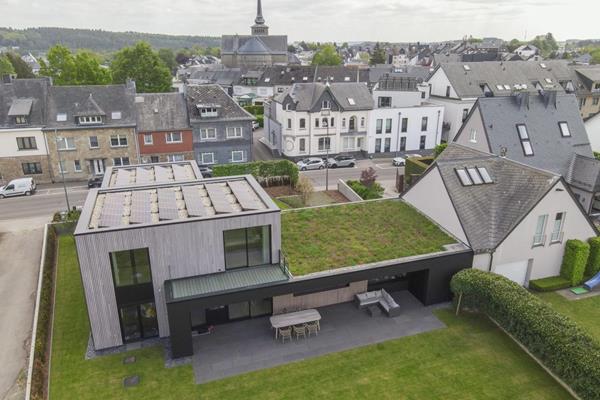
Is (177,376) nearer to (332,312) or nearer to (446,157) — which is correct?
(332,312)

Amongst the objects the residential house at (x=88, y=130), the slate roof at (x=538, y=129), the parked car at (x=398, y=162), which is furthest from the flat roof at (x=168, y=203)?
the parked car at (x=398, y=162)

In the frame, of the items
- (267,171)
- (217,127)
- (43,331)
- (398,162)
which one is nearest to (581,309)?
(43,331)

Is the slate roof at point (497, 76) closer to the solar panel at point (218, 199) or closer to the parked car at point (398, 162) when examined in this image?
the parked car at point (398, 162)

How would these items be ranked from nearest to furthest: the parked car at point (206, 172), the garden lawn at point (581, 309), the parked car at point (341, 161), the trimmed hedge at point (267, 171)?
the garden lawn at point (581, 309) < the trimmed hedge at point (267, 171) < the parked car at point (206, 172) < the parked car at point (341, 161)

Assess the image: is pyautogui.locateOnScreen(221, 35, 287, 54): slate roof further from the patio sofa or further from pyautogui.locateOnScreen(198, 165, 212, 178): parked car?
the patio sofa

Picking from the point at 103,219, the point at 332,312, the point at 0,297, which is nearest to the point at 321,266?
the point at 332,312

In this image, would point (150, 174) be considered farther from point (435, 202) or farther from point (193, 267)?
point (435, 202)

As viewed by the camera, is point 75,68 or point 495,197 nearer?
point 495,197
